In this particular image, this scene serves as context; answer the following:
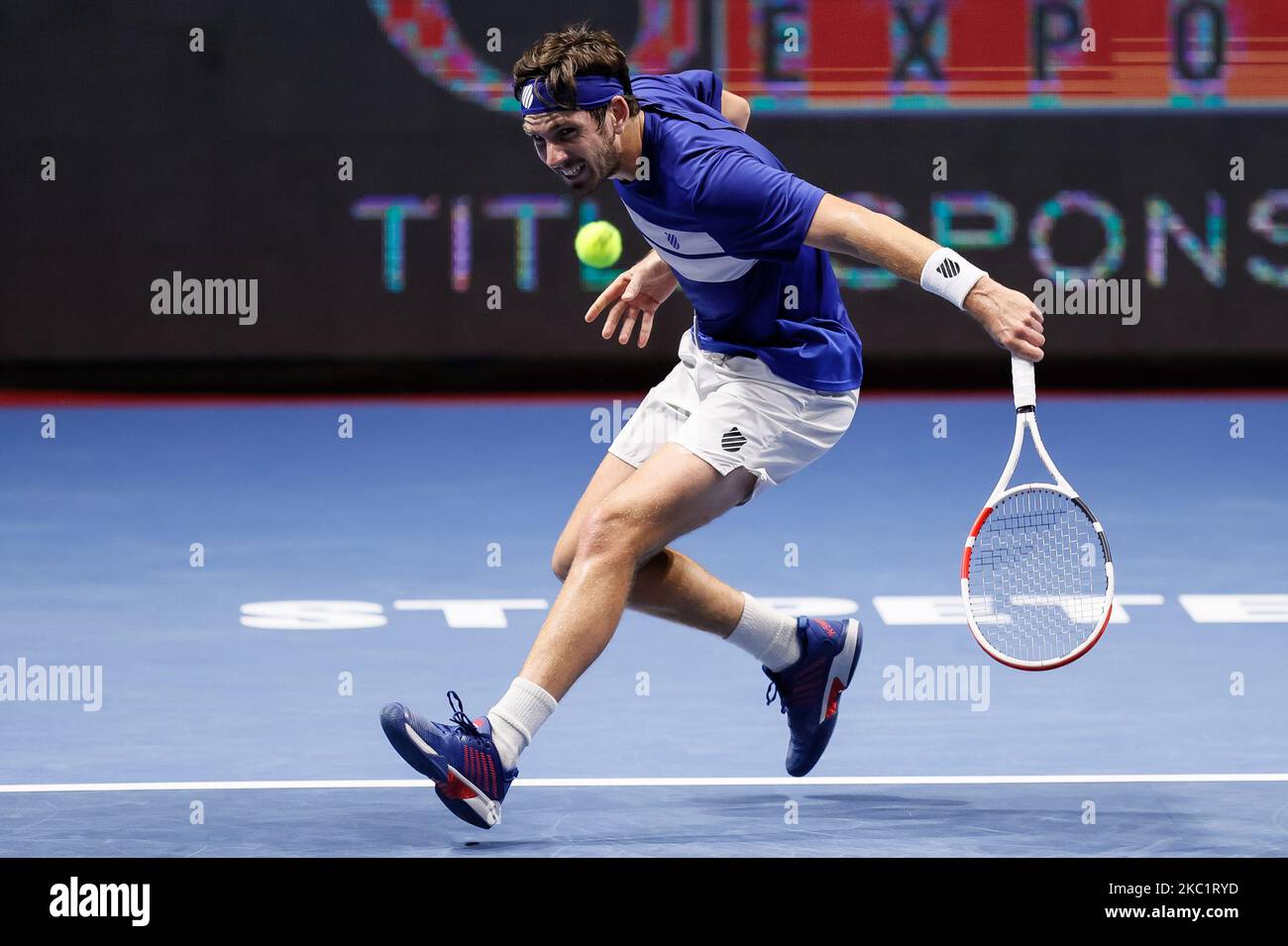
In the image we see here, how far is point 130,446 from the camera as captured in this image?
11.6 meters

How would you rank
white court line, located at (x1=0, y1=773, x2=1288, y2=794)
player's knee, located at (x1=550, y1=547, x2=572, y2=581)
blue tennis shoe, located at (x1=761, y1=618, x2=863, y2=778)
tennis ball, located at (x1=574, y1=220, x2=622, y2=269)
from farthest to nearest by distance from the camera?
tennis ball, located at (x1=574, y1=220, x2=622, y2=269) < blue tennis shoe, located at (x1=761, y1=618, x2=863, y2=778) < white court line, located at (x1=0, y1=773, x2=1288, y2=794) < player's knee, located at (x1=550, y1=547, x2=572, y2=581)

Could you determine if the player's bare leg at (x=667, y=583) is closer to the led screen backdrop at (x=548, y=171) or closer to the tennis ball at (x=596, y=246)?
the tennis ball at (x=596, y=246)

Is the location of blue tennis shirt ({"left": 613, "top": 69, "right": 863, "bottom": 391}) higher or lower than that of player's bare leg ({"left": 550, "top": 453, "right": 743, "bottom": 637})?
higher

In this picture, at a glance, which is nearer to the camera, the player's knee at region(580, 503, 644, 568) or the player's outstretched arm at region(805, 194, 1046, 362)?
the player's outstretched arm at region(805, 194, 1046, 362)

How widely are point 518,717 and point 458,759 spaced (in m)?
0.19

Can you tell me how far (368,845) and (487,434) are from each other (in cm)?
732

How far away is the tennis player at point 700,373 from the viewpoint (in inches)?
179

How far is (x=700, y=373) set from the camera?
5273mm

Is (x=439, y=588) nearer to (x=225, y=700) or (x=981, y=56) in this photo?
(x=225, y=700)

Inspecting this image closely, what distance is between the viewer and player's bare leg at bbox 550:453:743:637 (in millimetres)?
5152

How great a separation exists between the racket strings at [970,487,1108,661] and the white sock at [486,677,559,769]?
1.59 metres

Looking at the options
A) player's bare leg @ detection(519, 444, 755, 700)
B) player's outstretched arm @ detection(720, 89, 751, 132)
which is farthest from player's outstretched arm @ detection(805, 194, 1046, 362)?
player's outstretched arm @ detection(720, 89, 751, 132)

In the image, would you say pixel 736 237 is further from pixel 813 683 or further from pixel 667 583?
pixel 813 683

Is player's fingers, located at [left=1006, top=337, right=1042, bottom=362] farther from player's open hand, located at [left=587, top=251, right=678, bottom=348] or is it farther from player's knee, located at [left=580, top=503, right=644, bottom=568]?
player's open hand, located at [left=587, top=251, right=678, bottom=348]
